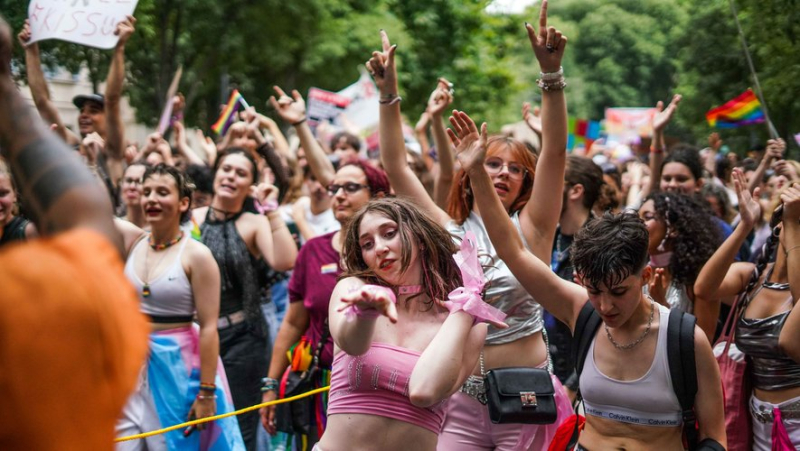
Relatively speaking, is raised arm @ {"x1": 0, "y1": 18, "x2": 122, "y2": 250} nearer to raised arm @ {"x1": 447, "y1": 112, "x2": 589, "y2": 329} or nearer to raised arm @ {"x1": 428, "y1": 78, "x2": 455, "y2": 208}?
raised arm @ {"x1": 447, "y1": 112, "x2": 589, "y2": 329}

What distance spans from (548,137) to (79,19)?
Answer: 374 cm

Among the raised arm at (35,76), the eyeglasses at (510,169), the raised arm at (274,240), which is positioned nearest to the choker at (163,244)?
the raised arm at (274,240)

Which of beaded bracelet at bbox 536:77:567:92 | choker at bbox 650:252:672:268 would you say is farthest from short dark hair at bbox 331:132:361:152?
beaded bracelet at bbox 536:77:567:92

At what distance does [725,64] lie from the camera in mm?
10898

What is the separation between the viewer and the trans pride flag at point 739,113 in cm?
996

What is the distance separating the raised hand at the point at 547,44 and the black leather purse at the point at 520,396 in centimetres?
134

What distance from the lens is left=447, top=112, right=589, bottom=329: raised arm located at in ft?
13.5

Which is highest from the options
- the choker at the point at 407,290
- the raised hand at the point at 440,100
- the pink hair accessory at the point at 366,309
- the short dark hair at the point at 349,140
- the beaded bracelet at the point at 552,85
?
the beaded bracelet at the point at 552,85

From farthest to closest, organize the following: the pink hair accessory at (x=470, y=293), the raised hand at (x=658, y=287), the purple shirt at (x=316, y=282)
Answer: the purple shirt at (x=316, y=282)
the raised hand at (x=658, y=287)
the pink hair accessory at (x=470, y=293)

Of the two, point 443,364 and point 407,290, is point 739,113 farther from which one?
point 443,364

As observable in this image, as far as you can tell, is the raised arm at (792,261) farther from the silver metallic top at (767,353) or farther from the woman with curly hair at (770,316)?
the silver metallic top at (767,353)

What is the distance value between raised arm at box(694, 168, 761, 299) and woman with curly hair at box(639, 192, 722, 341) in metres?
0.30

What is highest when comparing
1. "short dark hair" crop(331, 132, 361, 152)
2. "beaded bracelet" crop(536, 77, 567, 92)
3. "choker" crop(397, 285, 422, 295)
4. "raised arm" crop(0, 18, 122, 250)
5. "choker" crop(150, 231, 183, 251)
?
"raised arm" crop(0, 18, 122, 250)

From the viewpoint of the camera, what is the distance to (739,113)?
34.1ft
